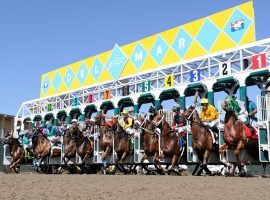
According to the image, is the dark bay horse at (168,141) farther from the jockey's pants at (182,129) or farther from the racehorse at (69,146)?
the racehorse at (69,146)

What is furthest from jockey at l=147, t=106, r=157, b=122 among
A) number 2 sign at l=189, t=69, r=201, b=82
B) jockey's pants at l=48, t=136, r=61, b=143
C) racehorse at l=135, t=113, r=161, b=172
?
jockey's pants at l=48, t=136, r=61, b=143

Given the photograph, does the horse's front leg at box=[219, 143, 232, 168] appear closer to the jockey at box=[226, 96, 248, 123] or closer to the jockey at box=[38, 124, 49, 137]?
the jockey at box=[226, 96, 248, 123]

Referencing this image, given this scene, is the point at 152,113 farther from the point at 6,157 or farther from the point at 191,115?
the point at 6,157

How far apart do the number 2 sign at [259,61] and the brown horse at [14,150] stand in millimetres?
10333

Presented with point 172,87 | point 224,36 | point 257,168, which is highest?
point 224,36

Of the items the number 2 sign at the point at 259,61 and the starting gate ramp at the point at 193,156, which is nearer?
the starting gate ramp at the point at 193,156

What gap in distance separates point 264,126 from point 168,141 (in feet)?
9.85

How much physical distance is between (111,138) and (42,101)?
15065 mm

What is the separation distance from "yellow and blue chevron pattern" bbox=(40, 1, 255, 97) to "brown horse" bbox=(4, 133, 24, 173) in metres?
7.97

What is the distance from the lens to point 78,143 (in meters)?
15.8

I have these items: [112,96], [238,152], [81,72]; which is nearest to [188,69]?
[112,96]

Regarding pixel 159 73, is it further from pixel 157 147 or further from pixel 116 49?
pixel 157 147

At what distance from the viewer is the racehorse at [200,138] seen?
11580 mm

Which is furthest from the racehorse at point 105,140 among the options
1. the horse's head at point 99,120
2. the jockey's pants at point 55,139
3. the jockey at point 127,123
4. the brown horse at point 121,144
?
the jockey's pants at point 55,139
